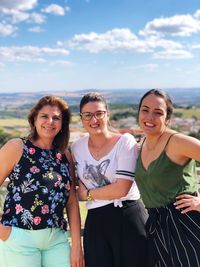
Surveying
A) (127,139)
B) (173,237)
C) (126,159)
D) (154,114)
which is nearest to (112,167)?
(126,159)

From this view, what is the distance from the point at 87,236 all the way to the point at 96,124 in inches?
29.0

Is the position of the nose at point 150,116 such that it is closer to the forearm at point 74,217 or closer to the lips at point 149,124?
the lips at point 149,124

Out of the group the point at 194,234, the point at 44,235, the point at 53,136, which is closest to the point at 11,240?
the point at 44,235

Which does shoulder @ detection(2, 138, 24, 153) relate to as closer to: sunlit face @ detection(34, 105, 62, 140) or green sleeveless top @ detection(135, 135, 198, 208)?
sunlit face @ detection(34, 105, 62, 140)

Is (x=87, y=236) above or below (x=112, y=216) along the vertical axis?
below

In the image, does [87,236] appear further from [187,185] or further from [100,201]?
[187,185]

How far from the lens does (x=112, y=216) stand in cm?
236

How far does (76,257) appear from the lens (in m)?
2.38

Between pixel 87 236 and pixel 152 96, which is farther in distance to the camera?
pixel 87 236

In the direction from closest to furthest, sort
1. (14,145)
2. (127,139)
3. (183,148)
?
1. (183,148)
2. (14,145)
3. (127,139)

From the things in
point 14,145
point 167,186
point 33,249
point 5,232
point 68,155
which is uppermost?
point 14,145

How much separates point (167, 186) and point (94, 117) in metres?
0.63

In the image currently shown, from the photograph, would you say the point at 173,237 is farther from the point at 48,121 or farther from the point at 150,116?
the point at 48,121

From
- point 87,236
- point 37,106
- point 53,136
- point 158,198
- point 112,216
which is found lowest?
point 87,236
